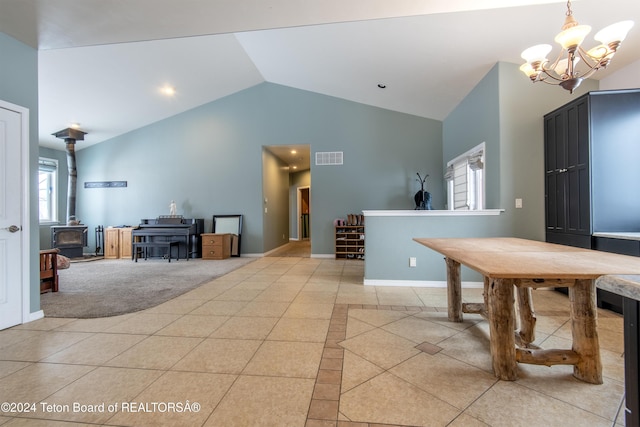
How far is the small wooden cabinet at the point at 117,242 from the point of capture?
6.34 metres

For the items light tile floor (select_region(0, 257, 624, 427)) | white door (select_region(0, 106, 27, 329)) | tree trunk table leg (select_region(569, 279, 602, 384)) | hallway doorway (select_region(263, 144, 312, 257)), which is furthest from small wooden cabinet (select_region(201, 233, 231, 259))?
tree trunk table leg (select_region(569, 279, 602, 384))

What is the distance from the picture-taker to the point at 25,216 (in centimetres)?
249

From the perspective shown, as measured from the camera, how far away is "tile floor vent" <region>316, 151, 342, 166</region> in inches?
238

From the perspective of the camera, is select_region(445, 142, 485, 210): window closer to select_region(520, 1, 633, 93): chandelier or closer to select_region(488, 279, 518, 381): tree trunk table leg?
select_region(520, 1, 633, 93): chandelier

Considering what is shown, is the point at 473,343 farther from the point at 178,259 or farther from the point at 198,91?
the point at 198,91

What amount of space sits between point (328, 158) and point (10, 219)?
16.1 ft

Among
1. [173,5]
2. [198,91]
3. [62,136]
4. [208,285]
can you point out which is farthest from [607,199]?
[62,136]

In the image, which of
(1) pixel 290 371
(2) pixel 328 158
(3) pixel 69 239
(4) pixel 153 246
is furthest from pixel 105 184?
(1) pixel 290 371

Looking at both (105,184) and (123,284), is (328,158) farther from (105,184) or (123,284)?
(105,184)

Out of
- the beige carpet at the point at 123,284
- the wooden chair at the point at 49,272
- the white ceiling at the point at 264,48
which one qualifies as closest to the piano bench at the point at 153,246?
the beige carpet at the point at 123,284

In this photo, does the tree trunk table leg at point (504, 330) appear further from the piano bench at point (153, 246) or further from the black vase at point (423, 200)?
the piano bench at point (153, 246)

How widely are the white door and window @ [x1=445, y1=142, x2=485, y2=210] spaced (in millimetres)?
5351

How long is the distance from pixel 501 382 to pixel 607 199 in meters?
2.70

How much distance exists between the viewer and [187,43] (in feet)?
14.5
